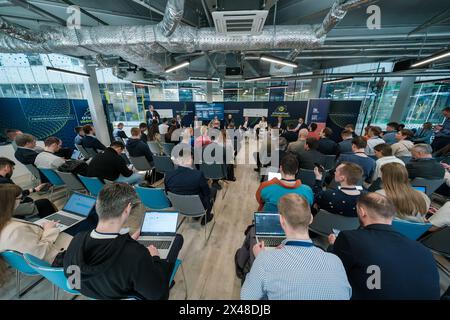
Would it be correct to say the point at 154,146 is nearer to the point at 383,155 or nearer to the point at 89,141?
the point at 89,141

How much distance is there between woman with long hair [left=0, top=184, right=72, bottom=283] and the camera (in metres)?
1.30

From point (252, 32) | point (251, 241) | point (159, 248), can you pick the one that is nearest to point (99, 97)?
point (252, 32)

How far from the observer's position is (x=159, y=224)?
1717mm

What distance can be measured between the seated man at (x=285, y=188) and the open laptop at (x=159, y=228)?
1.03 metres

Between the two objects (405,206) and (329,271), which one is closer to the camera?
(329,271)

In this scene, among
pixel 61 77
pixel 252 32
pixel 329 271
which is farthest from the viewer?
pixel 61 77

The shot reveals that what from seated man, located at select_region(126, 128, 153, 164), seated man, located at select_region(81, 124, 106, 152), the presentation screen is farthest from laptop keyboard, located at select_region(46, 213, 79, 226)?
the presentation screen

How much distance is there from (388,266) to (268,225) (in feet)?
2.69

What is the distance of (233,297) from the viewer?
1.75 metres

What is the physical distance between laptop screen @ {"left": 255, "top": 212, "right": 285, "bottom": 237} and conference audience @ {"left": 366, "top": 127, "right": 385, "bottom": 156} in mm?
4007

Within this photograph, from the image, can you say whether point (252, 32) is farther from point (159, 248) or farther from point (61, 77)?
point (61, 77)

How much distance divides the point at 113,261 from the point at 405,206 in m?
2.51

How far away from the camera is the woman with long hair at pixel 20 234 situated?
1304mm

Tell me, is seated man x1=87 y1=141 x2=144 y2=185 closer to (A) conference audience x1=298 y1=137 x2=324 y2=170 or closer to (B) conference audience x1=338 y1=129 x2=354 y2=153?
(A) conference audience x1=298 y1=137 x2=324 y2=170
